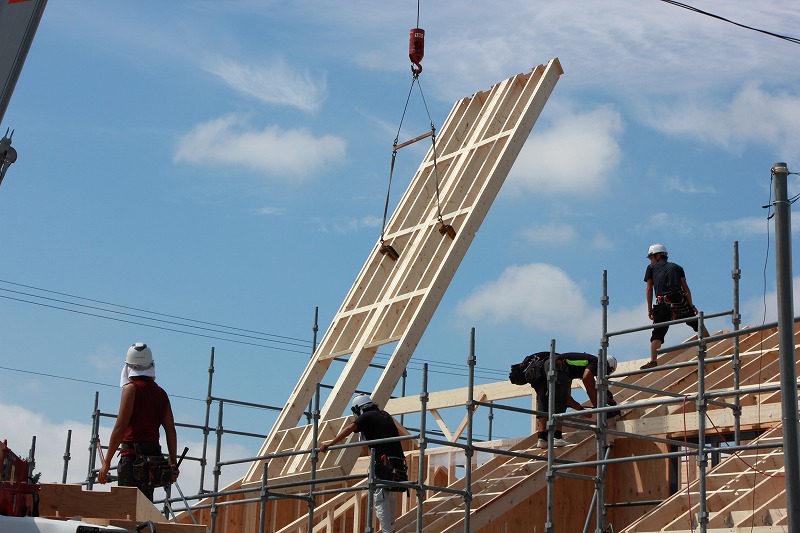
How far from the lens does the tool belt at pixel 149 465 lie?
1084 centimetres

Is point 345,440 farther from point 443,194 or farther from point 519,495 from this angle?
point 443,194

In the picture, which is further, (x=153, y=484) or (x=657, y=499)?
(x=657, y=499)

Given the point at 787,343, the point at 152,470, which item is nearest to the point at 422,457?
the point at 152,470

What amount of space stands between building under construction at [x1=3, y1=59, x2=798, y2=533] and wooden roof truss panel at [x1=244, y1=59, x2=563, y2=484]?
2 centimetres

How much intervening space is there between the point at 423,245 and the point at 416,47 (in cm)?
234

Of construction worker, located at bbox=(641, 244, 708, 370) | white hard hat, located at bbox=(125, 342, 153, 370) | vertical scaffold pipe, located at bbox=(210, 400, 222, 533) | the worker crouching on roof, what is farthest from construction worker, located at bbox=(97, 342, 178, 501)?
construction worker, located at bbox=(641, 244, 708, 370)

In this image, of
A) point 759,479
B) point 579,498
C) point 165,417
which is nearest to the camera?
point 165,417

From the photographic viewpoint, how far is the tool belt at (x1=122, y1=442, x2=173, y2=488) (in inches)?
427

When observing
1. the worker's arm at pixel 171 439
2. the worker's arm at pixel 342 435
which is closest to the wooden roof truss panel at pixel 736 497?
the worker's arm at pixel 342 435

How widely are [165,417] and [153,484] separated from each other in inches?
22.4

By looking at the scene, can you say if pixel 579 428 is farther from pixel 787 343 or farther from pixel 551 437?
pixel 787 343

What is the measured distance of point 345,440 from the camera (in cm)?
1429

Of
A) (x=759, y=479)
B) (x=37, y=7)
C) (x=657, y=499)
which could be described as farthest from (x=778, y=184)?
(x=657, y=499)

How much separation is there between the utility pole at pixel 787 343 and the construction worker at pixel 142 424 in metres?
4.87
